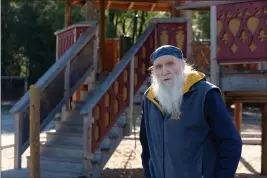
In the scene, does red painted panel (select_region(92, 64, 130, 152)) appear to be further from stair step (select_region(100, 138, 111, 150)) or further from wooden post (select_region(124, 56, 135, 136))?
stair step (select_region(100, 138, 111, 150))

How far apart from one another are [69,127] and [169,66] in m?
6.84

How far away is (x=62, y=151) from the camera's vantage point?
8969 mm

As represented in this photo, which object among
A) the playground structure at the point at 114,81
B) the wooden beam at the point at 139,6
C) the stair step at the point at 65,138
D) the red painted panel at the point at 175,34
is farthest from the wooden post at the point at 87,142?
the wooden beam at the point at 139,6

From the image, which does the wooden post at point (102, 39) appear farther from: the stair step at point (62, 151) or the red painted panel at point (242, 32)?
the red painted panel at point (242, 32)

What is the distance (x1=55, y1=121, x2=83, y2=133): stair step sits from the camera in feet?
31.3

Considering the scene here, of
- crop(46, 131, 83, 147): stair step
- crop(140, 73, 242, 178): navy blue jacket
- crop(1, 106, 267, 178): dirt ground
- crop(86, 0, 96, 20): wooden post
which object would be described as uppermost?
crop(86, 0, 96, 20): wooden post

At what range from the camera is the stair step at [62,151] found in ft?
28.7

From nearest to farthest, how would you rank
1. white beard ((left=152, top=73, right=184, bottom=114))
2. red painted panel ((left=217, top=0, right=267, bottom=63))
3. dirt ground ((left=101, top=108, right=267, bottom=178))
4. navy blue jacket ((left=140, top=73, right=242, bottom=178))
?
navy blue jacket ((left=140, top=73, right=242, bottom=178)) → white beard ((left=152, top=73, right=184, bottom=114)) → red painted panel ((left=217, top=0, right=267, bottom=63)) → dirt ground ((left=101, top=108, right=267, bottom=178))

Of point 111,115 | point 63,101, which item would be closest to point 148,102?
point 111,115

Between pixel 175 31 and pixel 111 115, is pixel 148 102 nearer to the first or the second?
pixel 111 115

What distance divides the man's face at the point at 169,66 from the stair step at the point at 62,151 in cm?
582

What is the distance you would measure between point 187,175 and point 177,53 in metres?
0.69

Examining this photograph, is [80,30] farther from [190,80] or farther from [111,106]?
[190,80]

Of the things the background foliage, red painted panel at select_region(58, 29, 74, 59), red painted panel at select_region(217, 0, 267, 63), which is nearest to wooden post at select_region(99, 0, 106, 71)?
red painted panel at select_region(58, 29, 74, 59)
